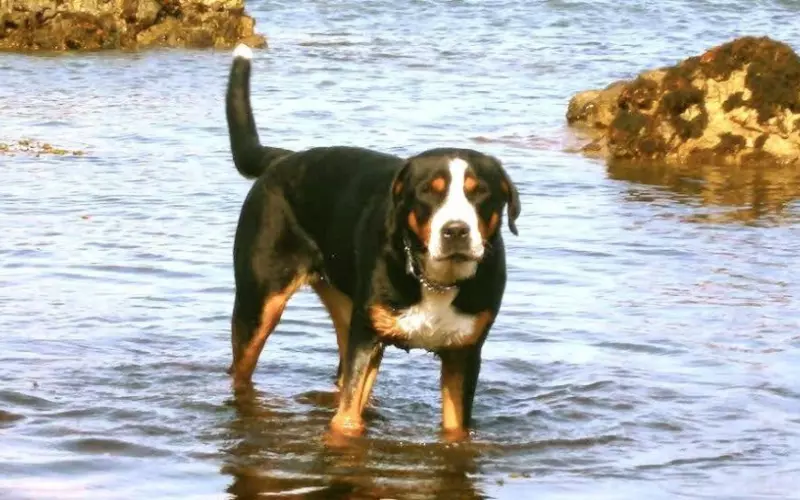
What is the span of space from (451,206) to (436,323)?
59 centimetres

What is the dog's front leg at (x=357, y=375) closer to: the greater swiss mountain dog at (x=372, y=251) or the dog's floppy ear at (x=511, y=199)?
the greater swiss mountain dog at (x=372, y=251)

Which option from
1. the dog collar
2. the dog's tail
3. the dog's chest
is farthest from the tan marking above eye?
the dog's tail

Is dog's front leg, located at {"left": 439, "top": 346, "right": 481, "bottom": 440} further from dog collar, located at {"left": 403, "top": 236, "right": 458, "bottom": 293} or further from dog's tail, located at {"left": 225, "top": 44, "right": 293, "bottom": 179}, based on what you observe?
dog's tail, located at {"left": 225, "top": 44, "right": 293, "bottom": 179}

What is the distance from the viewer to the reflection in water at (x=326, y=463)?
20.2 feet

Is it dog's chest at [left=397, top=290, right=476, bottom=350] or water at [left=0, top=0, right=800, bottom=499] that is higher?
dog's chest at [left=397, top=290, right=476, bottom=350]

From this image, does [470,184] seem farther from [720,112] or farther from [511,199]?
[720,112]

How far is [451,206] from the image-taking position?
602 cm

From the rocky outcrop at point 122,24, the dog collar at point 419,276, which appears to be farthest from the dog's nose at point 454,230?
the rocky outcrop at point 122,24

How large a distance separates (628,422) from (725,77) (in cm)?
813

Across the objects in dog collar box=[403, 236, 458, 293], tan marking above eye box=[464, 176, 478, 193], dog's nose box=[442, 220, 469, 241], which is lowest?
dog collar box=[403, 236, 458, 293]

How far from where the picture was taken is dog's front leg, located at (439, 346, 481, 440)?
663cm

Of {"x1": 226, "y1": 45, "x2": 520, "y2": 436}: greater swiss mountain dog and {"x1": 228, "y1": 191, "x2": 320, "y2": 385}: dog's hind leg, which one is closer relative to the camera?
{"x1": 226, "y1": 45, "x2": 520, "y2": 436}: greater swiss mountain dog

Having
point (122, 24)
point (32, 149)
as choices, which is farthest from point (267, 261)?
point (122, 24)

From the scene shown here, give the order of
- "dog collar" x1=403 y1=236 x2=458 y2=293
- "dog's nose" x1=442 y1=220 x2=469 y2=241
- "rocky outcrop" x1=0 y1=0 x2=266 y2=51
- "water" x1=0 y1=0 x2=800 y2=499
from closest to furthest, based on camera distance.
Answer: "dog's nose" x1=442 y1=220 x2=469 y2=241
"dog collar" x1=403 y1=236 x2=458 y2=293
"water" x1=0 y1=0 x2=800 y2=499
"rocky outcrop" x1=0 y1=0 x2=266 y2=51
